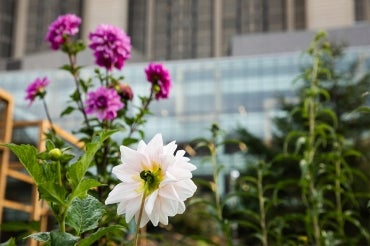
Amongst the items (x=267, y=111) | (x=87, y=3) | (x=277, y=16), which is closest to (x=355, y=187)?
(x=267, y=111)

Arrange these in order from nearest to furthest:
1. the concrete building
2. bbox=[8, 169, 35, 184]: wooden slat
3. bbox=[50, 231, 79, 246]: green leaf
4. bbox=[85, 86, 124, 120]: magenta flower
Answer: bbox=[50, 231, 79, 246]: green leaf
bbox=[85, 86, 124, 120]: magenta flower
bbox=[8, 169, 35, 184]: wooden slat
the concrete building

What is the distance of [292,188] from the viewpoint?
10992 mm

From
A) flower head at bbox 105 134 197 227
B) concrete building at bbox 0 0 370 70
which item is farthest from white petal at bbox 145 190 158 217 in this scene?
concrete building at bbox 0 0 370 70

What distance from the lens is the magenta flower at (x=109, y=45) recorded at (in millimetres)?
2160

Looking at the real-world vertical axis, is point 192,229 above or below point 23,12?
below

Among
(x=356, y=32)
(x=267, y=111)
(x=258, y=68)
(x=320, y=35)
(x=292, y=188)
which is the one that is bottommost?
(x=292, y=188)

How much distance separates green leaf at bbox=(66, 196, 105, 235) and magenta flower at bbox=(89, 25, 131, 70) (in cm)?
128

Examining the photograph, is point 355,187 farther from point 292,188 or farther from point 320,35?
point 320,35

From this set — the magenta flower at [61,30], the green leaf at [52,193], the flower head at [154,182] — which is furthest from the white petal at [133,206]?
the magenta flower at [61,30]

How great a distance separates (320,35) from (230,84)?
3527cm

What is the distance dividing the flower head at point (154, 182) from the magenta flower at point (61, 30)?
1.50 metres

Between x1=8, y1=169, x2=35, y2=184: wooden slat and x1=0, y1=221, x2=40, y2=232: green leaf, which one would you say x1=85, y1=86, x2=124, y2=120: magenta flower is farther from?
x1=8, y1=169, x2=35, y2=184: wooden slat

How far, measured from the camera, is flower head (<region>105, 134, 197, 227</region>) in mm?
856

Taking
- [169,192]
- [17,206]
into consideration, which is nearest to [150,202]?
[169,192]
